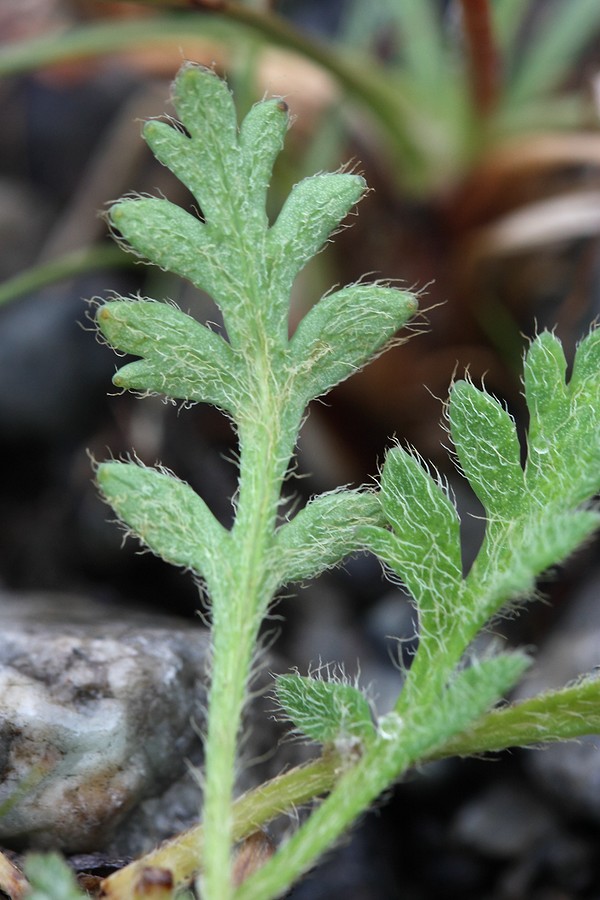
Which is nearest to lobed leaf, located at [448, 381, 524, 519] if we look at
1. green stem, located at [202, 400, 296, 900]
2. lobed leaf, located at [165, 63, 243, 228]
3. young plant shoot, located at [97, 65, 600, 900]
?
young plant shoot, located at [97, 65, 600, 900]

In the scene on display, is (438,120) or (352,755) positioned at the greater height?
(438,120)

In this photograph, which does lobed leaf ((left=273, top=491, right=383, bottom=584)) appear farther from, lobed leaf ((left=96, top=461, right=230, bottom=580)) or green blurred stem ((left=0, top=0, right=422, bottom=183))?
green blurred stem ((left=0, top=0, right=422, bottom=183))

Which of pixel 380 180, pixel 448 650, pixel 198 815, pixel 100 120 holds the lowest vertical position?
pixel 198 815

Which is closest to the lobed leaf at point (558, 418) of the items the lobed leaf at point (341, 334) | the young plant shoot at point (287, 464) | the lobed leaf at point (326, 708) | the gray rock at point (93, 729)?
the young plant shoot at point (287, 464)

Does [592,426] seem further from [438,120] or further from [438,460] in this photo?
[438,120]

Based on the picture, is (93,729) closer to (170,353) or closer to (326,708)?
(326,708)

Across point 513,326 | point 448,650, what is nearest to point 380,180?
point 513,326
